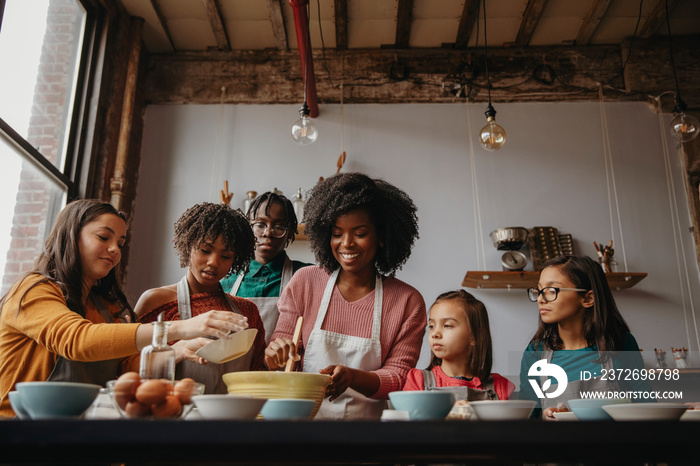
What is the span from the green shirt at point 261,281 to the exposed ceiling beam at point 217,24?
2.77m

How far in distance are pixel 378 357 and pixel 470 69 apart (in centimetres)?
376

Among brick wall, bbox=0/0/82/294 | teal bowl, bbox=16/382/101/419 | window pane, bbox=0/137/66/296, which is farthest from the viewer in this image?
brick wall, bbox=0/0/82/294

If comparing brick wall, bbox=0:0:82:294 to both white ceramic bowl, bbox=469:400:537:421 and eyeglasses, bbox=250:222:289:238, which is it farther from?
white ceramic bowl, bbox=469:400:537:421

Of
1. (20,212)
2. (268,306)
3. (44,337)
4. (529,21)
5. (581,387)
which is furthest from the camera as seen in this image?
(529,21)

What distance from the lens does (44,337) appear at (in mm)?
1369

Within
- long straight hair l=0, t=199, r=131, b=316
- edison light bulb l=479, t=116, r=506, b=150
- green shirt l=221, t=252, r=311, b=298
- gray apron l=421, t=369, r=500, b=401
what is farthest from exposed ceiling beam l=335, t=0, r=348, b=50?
gray apron l=421, t=369, r=500, b=401

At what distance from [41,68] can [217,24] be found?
157cm

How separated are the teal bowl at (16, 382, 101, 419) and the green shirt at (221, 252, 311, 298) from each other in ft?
5.78

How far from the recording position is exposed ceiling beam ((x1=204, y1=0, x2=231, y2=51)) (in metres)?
4.54

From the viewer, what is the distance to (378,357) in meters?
1.84

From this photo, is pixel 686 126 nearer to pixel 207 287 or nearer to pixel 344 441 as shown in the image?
pixel 207 287

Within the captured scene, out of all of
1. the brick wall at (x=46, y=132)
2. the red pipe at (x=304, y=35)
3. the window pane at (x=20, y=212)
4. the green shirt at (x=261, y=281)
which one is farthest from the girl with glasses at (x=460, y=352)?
the brick wall at (x=46, y=132)

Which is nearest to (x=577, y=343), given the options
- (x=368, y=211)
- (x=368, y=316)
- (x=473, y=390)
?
(x=473, y=390)

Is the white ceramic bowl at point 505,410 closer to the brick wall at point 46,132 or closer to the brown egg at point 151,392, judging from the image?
the brown egg at point 151,392
